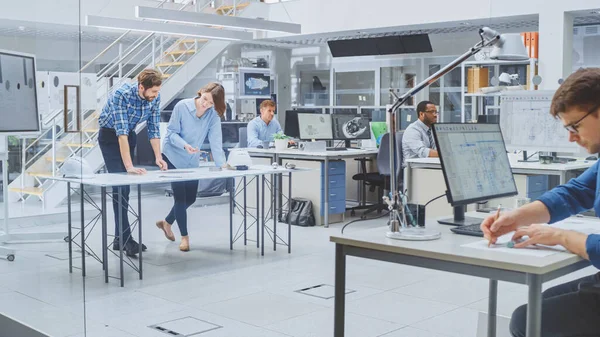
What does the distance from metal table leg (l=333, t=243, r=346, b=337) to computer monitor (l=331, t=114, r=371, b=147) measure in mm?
6081

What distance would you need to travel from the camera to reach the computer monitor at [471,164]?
107 inches

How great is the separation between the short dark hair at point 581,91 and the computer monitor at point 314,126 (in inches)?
240

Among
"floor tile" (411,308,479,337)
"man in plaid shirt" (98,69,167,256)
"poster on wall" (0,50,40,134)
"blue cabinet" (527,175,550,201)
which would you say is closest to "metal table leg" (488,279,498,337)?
"floor tile" (411,308,479,337)

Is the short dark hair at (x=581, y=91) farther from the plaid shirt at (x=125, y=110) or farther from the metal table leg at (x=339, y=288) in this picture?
the plaid shirt at (x=125, y=110)

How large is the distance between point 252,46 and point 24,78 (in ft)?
37.1

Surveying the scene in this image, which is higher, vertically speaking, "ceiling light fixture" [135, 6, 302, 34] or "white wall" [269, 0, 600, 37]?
"white wall" [269, 0, 600, 37]

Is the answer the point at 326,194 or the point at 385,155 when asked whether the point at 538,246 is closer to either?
the point at 326,194

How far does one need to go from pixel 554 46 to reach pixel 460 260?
7804 mm

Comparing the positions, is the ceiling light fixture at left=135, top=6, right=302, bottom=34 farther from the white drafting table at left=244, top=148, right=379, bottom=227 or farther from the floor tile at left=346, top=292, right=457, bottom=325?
the floor tile at left=346, top=292, right=457, bottom=325

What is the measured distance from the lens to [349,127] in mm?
8742

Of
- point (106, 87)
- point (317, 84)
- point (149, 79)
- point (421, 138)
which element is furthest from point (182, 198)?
point (317, 84)

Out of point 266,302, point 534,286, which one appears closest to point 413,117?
point 266,302

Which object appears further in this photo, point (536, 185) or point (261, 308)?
point (536, 185)

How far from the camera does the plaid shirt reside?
219 inches
